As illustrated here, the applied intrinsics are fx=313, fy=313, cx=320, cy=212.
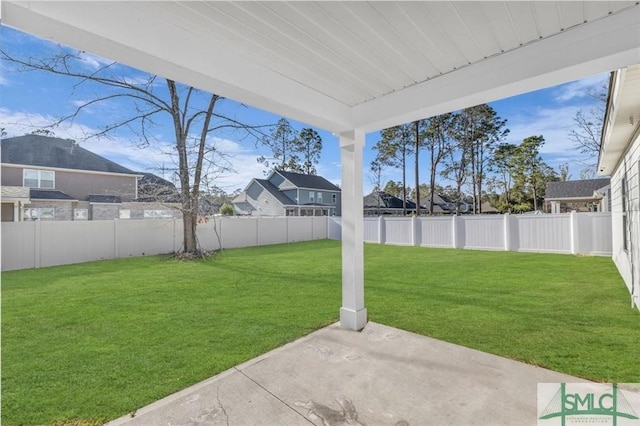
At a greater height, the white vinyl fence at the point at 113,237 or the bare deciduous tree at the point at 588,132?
the bare deciduous tree at the point at 588,132

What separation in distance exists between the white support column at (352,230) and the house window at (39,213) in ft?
59.1

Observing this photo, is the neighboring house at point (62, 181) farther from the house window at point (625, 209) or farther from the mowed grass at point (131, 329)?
the house window at point (625, 209)

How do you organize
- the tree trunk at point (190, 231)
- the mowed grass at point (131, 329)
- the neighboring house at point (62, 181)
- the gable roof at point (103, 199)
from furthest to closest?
the gable roof at point (103, 199), the neighboring house at point (62, 181), the tree trunk at point (190, 231), the mowed grass at point (131, 329)

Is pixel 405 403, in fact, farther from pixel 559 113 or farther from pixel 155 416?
pixel 559 113

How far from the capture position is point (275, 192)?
24500 mm

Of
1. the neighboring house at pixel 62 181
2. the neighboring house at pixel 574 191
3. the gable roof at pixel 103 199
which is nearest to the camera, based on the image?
the neighboring house at pixel 62 181

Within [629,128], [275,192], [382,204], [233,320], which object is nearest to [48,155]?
[275,192]

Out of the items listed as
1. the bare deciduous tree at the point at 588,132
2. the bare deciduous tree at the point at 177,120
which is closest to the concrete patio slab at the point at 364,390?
the bare deciduous tree at the point at 177,120

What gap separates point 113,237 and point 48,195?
9.10 m

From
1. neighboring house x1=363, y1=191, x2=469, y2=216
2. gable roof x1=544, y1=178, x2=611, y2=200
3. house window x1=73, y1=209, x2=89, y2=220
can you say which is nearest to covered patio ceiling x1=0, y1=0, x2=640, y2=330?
house window x1=73, y1=209, x2=89, y2=220

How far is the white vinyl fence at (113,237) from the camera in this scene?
331 inches

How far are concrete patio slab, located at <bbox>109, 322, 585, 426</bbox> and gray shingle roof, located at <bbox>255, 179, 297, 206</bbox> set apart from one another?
2092cm

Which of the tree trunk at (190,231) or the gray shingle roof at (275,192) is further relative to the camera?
the gray shingle roof at (275,192)

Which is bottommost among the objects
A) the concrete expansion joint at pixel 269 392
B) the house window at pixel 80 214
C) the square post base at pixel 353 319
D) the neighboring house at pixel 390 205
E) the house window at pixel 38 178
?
the concrete expansion joint at pixel 269 392
